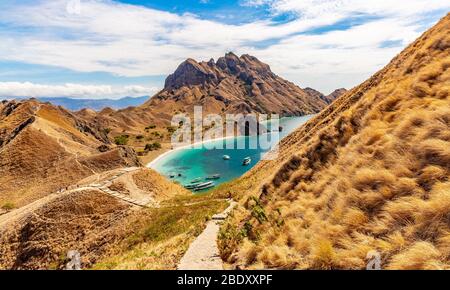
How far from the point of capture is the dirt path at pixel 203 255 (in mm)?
14961

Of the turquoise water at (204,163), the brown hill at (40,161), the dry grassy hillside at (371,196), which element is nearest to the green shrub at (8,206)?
the brown hill at (40,161)

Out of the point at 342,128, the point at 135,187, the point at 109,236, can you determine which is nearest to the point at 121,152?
the point at 135,187

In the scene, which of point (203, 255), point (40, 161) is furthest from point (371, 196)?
point (40, 161)

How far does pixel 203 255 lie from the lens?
16672mm

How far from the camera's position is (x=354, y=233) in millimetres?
11680

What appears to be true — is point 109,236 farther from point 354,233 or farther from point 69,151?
point 69,151

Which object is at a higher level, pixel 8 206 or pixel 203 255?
pixel 203 255

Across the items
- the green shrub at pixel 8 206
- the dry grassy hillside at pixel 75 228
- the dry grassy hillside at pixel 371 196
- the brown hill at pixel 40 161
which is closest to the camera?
the dry grassy hillside at pixel 371 196

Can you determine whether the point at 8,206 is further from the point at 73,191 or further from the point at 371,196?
the point at 371,196

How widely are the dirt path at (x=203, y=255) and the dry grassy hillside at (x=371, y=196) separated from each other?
0.69m

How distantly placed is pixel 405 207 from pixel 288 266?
4717 millimetres

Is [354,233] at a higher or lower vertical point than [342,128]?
lower

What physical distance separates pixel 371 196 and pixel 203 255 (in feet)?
29.3

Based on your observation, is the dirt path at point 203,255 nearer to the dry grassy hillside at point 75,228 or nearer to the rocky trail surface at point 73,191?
the dry grassy hillside at point 75,228
